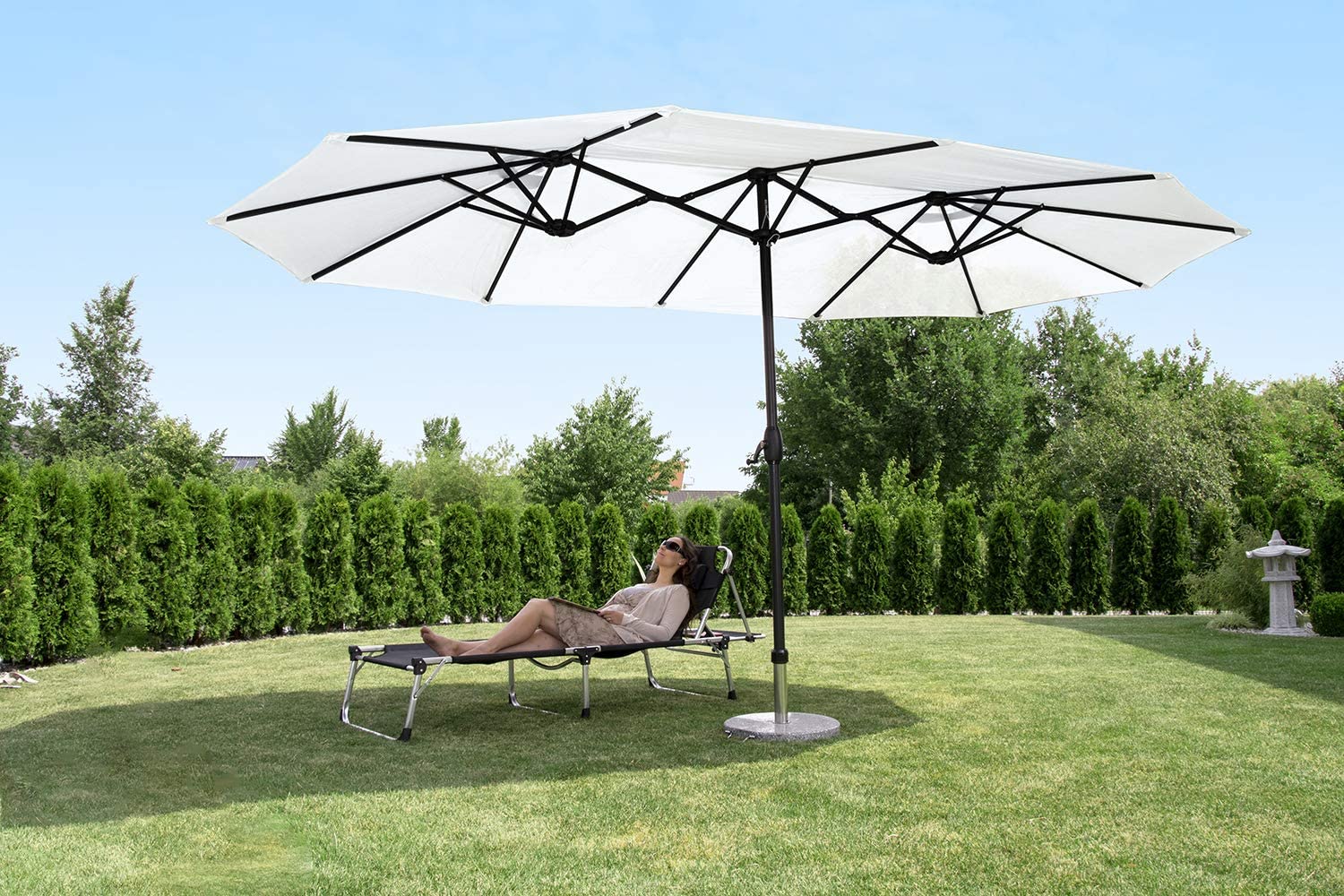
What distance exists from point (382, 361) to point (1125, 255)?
921 inches

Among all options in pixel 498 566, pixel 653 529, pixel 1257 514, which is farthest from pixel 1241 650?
pixel 498 566

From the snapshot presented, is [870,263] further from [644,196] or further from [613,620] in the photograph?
[613,620]

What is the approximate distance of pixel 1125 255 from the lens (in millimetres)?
5941

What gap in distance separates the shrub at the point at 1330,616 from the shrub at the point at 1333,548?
282 cm

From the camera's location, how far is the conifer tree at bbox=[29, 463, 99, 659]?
8.36 metres

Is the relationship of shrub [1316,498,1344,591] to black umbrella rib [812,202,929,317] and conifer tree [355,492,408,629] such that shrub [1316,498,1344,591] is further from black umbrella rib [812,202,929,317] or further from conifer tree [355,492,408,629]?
conifer tree [355,492,408,629]

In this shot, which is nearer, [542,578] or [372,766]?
[372,766]

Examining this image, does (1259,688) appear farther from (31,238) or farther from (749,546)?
(31,238)

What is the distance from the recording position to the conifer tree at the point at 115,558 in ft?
29.6

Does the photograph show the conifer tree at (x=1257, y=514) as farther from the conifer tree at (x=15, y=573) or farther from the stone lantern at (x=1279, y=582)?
the conifer tree at (x=15, y=573)

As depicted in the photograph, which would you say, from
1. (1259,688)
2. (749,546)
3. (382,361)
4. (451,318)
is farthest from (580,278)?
(382,361)

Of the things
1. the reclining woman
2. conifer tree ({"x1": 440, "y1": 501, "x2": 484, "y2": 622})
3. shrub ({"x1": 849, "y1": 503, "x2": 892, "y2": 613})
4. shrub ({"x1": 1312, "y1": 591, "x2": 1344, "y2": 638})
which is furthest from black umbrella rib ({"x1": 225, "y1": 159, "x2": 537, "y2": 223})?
shrub ({"x1": 849, "y1": 503, "x2": 892, "y2": 613})

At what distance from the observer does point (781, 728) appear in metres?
4.88

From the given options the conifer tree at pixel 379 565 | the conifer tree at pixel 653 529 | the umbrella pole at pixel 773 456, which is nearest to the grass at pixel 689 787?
the umbrella pole at pixel 773 456
